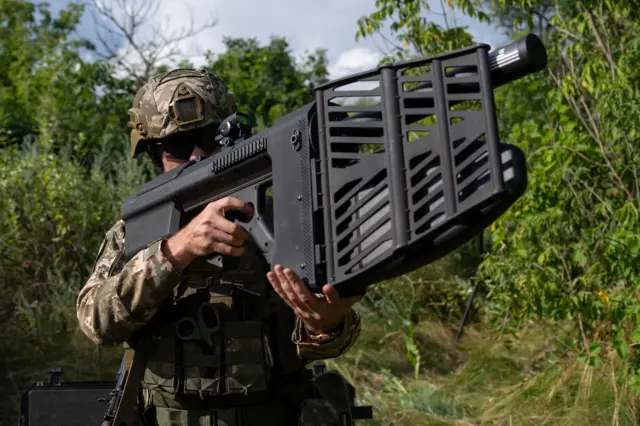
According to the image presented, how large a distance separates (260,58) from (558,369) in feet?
33.1

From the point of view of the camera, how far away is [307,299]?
2.16 m

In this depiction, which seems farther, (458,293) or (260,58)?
(260,58)

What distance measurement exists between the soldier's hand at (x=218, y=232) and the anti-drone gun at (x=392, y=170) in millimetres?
69

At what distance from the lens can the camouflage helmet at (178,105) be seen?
2992mm

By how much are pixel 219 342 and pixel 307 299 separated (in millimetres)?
657

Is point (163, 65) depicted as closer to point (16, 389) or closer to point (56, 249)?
point (56, 249)

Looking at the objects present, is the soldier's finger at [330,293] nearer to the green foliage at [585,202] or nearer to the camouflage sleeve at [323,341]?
the camouflage sleeve at [323,341]

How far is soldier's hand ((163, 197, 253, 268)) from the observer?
90.2 inches

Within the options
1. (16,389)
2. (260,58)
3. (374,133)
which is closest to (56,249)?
(16,389)

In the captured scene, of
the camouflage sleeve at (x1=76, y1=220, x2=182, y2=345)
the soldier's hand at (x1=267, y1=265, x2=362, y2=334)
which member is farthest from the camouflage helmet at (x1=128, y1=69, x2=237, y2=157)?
the soldier's hand at (x1=267, y1=265, x2=362, y2=334)

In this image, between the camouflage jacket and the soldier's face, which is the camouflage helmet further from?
the camouflage jacket

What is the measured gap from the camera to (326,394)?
9.24 ft

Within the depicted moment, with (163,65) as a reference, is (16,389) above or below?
below

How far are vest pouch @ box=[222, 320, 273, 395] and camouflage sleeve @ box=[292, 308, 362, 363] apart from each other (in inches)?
5.9
